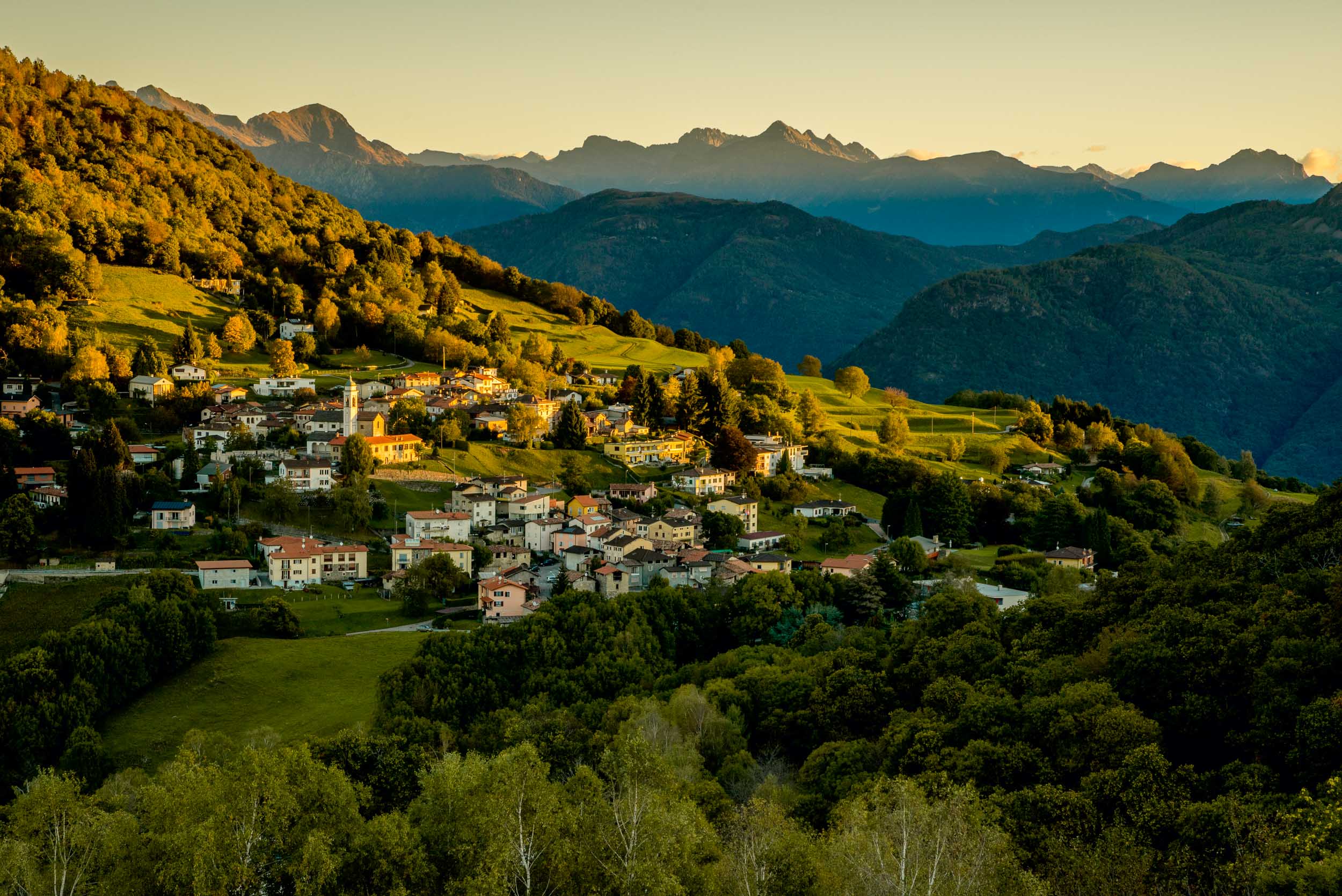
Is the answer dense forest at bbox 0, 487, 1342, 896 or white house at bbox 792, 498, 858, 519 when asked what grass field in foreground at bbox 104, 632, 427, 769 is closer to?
dense forest at bbox 0, 487, 1342, 896

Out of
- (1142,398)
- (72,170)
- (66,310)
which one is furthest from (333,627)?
(1142,398)

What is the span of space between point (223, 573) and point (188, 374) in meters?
26.8

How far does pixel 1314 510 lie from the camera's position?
3781 cm

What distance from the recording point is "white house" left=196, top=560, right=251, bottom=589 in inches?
1886

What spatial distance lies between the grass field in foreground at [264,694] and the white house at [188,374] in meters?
29.7

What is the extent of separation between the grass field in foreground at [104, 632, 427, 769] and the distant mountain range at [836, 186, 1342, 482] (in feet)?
467

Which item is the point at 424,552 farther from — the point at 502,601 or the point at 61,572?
the point at 61,572

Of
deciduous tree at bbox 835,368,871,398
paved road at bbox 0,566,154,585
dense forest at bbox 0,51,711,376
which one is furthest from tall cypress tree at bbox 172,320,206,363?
deciduous tree at bbox 835,368,871,398

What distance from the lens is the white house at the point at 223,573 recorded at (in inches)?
1886

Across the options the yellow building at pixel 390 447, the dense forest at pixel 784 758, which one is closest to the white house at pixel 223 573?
the dense forest at pixel 784 758

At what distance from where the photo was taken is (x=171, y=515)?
52.7 m

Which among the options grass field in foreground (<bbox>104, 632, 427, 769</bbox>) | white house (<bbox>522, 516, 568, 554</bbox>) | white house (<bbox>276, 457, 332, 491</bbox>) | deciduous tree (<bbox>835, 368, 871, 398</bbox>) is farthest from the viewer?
deciduous tree (<bbox>835, 368, 871, 398</bbox>)

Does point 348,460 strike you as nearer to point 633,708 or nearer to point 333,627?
point 333,627

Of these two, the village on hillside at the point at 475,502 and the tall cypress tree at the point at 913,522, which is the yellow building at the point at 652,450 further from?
Answer: the tall cypress tree at the point at 913,522
